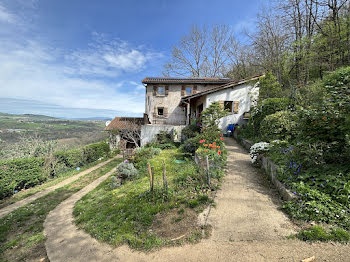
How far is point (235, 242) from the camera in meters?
2.52

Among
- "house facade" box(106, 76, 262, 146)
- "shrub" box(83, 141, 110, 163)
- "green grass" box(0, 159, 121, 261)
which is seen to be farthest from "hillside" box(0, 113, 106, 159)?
"green grass" box(0, 159, 121, 261)

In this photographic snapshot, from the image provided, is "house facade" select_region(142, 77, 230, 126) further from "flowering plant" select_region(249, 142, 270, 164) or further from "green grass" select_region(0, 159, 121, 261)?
"flowering plant" select_region(249, 142, 270, 164)

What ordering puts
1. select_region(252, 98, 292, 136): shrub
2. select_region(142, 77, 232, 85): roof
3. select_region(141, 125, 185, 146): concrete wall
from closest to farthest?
select_region(252, 98, 292, 136): shrub < select_region(141, 125, 185, 146): concrete wall < select_region(142, 77, 232, 85): roof

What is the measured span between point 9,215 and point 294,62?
804 inches

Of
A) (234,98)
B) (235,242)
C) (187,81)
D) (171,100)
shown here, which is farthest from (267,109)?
(171,100)

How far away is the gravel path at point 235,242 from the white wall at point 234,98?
9.12 m

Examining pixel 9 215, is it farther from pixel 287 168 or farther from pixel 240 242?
pixel 287 168

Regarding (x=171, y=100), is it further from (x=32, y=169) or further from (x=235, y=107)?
(x=32, y=169)

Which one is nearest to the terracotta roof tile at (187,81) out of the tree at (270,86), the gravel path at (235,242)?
the tree at (270,86)

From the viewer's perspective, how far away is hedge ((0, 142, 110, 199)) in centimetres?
794

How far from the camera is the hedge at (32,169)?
7939mm

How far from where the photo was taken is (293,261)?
206 centimetres

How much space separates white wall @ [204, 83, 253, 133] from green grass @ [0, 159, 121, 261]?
37.5 ft

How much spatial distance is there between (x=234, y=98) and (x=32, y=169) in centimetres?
1559
